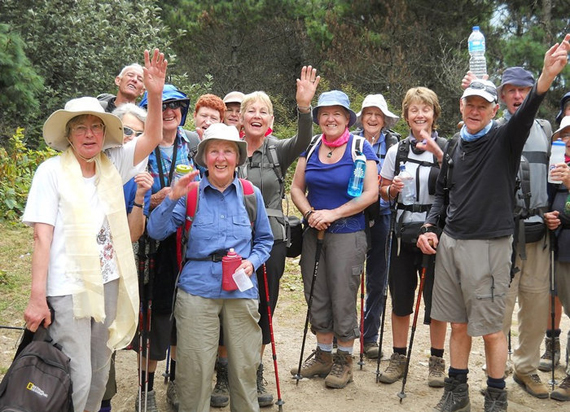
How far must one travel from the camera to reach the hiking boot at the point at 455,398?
180 inches

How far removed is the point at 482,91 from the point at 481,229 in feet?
3.09

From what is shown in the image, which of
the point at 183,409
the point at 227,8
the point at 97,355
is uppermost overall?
the point at 227,8

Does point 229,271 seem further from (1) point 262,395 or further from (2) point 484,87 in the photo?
(2) point 484,87

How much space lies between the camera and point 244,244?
4.16 meters

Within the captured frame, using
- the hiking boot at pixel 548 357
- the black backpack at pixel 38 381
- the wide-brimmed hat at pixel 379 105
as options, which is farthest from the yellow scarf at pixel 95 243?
the hiking boot at pixel 548 357

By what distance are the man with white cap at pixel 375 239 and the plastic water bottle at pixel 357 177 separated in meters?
0.83

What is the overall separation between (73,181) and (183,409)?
65.5 inches

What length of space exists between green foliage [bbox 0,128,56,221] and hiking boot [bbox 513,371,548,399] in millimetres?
7168

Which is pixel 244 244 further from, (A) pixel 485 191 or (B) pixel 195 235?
(A) pixel 485 191

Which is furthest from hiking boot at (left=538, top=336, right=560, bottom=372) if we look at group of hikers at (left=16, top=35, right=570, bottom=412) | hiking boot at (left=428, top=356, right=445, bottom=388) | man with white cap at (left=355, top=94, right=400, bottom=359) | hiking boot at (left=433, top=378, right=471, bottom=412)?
man with white cap at (left=355, top=94, right=400, bottom=359)

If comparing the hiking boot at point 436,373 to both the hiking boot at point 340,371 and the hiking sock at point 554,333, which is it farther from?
the hiking sock at point 554,333

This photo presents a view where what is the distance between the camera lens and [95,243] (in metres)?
3.46

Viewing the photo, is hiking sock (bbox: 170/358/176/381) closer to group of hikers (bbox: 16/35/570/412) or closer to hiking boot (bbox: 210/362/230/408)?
group of hikers (bbox: 16/35/570/412)

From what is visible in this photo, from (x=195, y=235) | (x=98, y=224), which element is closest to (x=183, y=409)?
(x=195, y=235)
